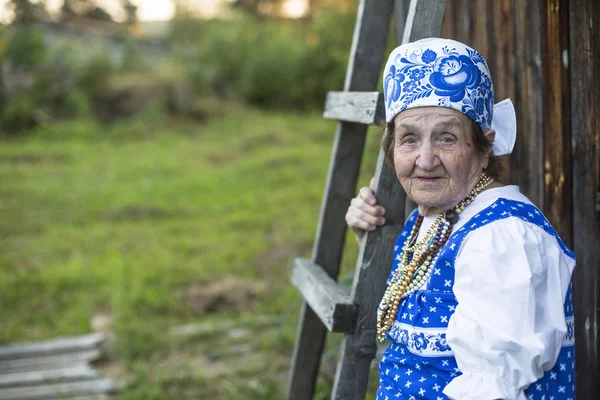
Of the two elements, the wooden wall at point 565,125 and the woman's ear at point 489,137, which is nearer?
the woman's ear at point 489,137

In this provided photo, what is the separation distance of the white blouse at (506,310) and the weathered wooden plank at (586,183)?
671mm

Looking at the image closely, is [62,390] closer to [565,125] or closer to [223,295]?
[223,295]

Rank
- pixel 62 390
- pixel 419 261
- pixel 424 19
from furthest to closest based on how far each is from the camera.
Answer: pixel 62 390, pixel 424 19, pixel 419 261

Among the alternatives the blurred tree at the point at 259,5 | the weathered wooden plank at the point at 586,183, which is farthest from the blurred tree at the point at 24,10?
the weathered wooden plank at the point at 586,183

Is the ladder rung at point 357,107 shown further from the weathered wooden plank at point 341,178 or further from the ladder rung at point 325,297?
the ladder rung at point 325,297

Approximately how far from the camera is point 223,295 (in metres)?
5.73

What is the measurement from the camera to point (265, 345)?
4793 mm

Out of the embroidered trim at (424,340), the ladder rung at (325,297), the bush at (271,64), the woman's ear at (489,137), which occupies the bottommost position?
the ladder rung at (325,297)

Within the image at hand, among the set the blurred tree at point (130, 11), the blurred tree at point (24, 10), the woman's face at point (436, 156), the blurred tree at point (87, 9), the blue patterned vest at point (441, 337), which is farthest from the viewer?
the blurred tree at point (130, 11)

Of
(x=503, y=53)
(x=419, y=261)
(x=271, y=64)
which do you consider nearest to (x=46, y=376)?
(x=419, y=261)

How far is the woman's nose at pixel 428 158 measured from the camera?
1.84 meters

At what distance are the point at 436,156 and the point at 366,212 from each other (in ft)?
1.82

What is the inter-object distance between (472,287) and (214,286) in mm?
4454

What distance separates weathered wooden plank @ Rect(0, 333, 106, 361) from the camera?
4.74 metres
